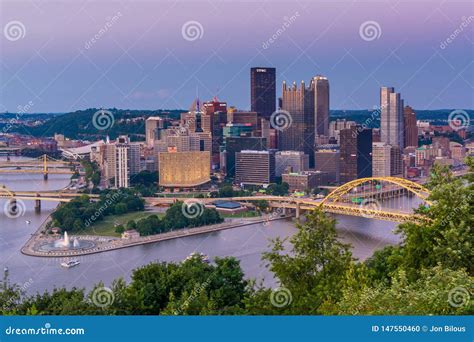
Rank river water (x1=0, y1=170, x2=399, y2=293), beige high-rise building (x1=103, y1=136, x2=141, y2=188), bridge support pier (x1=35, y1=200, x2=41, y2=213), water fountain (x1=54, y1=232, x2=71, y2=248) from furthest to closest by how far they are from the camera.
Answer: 1. beige high-rise building (x1=103, y1=136, x2=141, y2=188)
2. bridge support pier (x1=35, y1=200, x2=41, y2=213)
3. water fountain (x1=54, y1=232, x2=71, y2=248)
4. river water (x1=0, y1=170, x2=399, y2=293)

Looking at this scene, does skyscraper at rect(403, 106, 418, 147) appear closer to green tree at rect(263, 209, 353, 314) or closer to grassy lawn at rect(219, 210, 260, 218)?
grassy lawn at rect(219, 210, 260, 218)

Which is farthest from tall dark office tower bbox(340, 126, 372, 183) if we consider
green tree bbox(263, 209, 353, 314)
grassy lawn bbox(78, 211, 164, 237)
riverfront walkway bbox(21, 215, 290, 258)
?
green tree bbox(263, 209, 353, 314)

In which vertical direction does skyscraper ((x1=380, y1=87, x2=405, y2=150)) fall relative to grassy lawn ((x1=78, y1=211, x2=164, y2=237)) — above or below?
above

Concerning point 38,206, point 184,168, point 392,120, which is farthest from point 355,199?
point 38,206

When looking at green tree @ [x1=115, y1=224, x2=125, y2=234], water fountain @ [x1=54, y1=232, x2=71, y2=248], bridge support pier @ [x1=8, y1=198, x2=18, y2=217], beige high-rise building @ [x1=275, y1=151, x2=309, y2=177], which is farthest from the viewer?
beige high-rise building @ [x1=275, y1=151, x2=309, y2=177]

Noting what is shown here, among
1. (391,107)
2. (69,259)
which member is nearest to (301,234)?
(69,259)

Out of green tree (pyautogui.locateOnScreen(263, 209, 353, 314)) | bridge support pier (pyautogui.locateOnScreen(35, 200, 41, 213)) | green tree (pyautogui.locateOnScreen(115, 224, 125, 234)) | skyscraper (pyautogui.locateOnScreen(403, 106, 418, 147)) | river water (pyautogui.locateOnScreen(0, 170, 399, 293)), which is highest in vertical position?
skyscraper (pyautogui.locateOnScreen(403, 106, 418, 147))

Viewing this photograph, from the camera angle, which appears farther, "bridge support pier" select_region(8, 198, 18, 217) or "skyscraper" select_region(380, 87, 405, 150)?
"skyscraper" select_region(380, 87, 405, 150)
